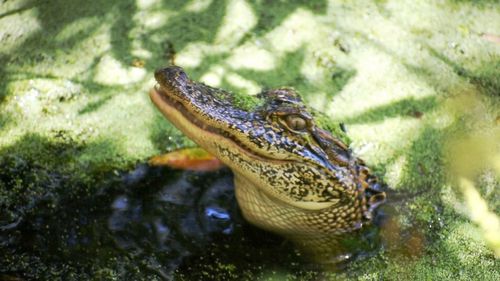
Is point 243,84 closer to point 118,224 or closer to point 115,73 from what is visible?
point 115,73

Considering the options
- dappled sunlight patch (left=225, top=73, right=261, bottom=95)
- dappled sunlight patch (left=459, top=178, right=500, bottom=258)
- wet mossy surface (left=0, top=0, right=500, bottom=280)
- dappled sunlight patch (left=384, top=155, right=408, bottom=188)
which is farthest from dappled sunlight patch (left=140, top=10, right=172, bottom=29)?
dappled sunlight patch (left=459, top=178, right=500, bottom=258)

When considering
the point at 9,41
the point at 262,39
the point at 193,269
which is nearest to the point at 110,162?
the point at 193,269

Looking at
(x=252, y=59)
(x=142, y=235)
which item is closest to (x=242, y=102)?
(x=142, y=235)

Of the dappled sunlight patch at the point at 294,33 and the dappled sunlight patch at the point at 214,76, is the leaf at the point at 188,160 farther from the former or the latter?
the dappled sunlight patch at the point at 294,33

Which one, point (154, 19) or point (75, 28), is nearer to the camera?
point (75, 28)

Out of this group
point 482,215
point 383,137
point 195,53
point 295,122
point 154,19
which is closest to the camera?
point 295,122

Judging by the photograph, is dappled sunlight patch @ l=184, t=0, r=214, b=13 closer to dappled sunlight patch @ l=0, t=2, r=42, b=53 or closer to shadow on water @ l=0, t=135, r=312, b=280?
dappled sunlight patch @ l=0, t=2, r=42, b=53

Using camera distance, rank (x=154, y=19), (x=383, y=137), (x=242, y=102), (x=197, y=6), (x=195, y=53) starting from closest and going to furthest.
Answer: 1. (x=242, y=102)
2. (x=383, y=137)
3. (x=195, y=53)
4. (x=154, y=19)
5. (x=197, y=6)
